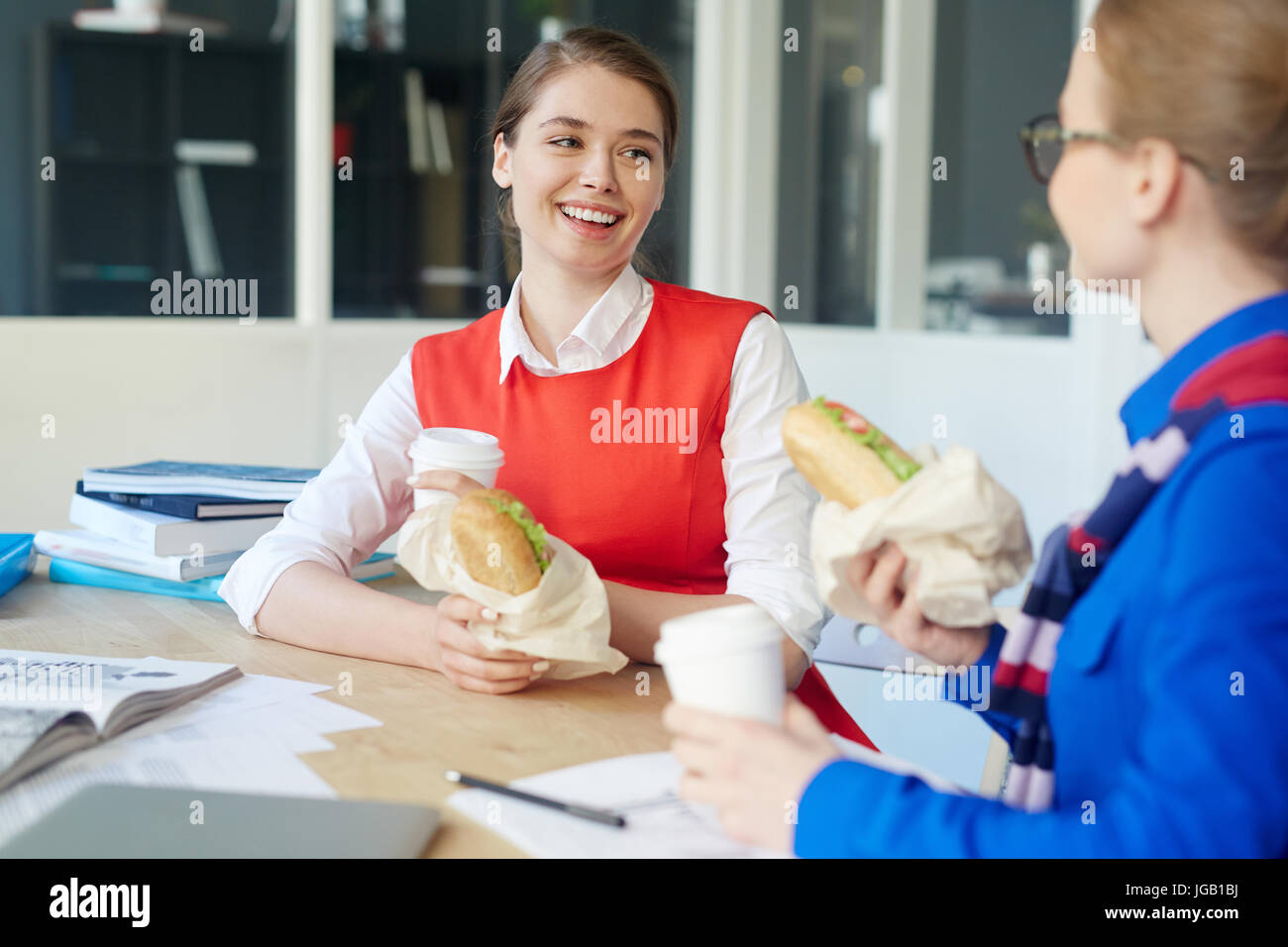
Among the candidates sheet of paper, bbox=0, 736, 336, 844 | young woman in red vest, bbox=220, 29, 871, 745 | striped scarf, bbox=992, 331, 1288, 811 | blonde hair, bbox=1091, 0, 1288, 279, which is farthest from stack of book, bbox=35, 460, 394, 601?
blonde hair, bbox=1091, 0, 1288, 279

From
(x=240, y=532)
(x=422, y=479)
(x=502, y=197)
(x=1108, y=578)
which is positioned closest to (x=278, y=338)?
(x=502, y=197)

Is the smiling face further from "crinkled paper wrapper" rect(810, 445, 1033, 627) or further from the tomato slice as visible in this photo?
"crinkled paper wrapper" rect(810, 445, 1033, 627)

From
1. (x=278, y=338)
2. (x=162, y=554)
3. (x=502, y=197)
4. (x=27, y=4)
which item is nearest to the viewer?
(x=162, y=554)

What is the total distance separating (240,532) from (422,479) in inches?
21.9

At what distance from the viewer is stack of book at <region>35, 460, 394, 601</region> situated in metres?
1.66

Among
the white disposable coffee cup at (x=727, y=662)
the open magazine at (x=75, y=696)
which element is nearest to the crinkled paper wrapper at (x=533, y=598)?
the open magazine at (x=75, y=696)

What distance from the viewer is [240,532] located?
1720 millimetres

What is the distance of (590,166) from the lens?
5.44 feet

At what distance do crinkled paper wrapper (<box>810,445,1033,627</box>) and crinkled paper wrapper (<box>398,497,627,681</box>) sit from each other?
329 mm

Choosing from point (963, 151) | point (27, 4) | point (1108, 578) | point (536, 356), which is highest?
point (27, 4)

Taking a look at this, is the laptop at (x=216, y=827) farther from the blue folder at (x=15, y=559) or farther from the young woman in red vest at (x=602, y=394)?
the blue folder at (x=15, y=559)

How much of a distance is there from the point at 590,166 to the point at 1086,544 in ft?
3.27

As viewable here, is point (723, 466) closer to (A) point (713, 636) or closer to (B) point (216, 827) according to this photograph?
(A) point (713, 636)
